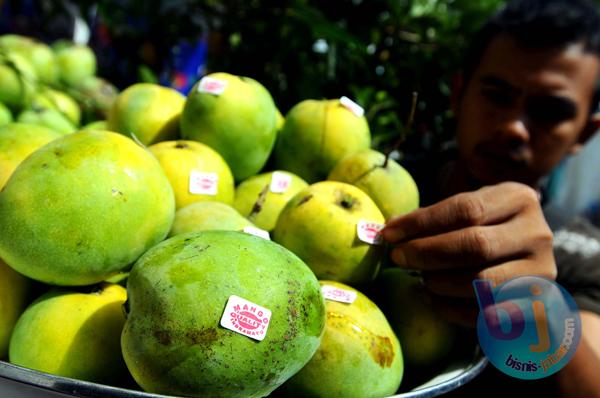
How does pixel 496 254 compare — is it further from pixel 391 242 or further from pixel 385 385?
pixel 385 385

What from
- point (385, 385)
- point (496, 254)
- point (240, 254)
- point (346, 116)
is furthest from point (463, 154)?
point (240, 254)

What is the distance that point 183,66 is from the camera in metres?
3.11

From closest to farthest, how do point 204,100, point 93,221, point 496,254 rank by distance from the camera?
point 93,221
point 496,254
point 204,100

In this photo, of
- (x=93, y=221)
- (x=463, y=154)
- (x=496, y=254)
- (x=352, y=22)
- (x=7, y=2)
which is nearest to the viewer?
(x=93, y=221)

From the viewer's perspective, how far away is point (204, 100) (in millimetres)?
1258

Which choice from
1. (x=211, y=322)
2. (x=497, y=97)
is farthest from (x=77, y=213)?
(x=497, y=97)

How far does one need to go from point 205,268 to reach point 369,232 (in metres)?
0.42

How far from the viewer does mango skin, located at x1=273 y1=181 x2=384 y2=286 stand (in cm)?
98

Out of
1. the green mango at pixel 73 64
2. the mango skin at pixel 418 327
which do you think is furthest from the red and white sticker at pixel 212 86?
the green mango at pixel 73 64

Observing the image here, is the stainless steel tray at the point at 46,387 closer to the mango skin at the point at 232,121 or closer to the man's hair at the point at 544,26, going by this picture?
the mango skin at the point at 232,121

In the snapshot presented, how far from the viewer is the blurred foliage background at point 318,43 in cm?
200

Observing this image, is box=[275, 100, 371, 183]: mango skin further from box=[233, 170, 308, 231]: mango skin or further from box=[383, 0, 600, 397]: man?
box=[383, 0, 600, 397]: man

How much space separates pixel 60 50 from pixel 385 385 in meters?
2.55

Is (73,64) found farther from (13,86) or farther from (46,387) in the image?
(46,387)
